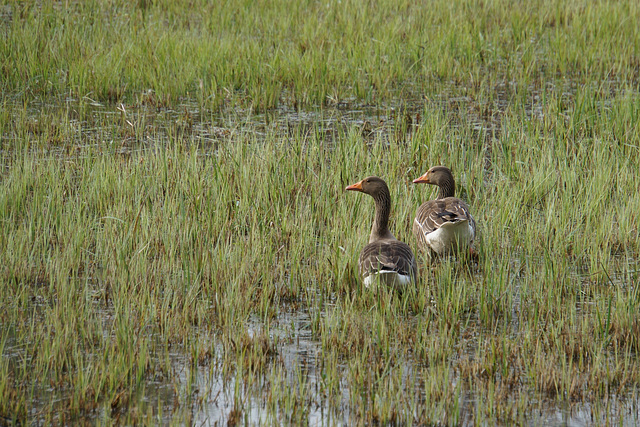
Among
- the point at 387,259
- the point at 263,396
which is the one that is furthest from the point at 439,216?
the point at 263,396

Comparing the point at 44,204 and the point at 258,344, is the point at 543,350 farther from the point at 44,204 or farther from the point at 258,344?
the point at 44,204

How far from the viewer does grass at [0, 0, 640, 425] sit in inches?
162

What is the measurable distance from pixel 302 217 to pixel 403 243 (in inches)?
45.8

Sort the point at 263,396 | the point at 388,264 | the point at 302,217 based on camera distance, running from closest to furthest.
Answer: the point at 263,396
the point at 388,264
the point at 302,217

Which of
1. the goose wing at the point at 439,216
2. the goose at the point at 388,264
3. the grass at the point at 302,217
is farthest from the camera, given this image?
the goose wing at the point at 439,216

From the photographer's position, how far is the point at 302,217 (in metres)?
6.30

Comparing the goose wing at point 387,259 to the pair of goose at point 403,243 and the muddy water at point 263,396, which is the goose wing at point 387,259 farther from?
the muddy water at point 263,396

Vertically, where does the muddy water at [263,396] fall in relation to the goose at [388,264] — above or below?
below

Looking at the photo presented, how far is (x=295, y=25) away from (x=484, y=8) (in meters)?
3.23


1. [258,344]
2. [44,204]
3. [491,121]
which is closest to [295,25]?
[491,121]

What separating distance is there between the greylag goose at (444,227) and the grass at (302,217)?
237mm

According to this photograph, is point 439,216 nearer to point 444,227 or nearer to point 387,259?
point 444,227

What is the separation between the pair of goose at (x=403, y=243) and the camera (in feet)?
16.4

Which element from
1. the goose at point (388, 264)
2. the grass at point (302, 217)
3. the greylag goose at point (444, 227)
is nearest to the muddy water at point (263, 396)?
the grass at point (302, 217)
